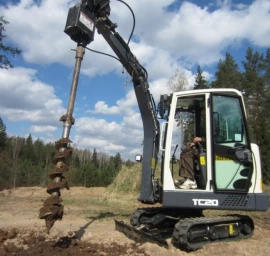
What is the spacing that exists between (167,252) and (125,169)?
11232 mm

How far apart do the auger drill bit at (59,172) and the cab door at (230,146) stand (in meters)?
2.57

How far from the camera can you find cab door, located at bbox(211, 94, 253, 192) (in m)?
6.09

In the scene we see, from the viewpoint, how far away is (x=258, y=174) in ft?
20.7

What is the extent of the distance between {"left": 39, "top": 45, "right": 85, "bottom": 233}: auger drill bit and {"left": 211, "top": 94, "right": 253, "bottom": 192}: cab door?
2.57 metres

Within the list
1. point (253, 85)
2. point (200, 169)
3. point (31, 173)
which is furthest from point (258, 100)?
point (200, 169)

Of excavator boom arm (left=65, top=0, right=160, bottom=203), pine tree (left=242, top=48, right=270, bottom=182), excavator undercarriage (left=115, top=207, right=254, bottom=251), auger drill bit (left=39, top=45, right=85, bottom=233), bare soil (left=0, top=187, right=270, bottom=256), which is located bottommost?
bare soil (left=0, top=187, right=270, bottom=256)

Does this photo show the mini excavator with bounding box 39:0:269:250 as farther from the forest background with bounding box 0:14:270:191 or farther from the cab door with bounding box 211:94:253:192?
the forest background with bounding box 0:14:270:191

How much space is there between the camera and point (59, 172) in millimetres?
5023

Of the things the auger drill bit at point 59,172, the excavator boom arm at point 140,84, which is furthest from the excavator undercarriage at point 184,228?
the auger drill bit at point 59,172

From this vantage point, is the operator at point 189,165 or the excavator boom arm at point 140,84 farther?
the excavator boom arm at point 140,84

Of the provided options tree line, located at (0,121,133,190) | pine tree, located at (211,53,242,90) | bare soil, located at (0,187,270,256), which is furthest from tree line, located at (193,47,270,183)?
bare soil, located at (0,187,270,256)

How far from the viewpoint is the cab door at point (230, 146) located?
6.09 meters

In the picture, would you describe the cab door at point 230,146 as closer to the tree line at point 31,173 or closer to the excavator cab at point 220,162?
the excavator cab at point 220,162

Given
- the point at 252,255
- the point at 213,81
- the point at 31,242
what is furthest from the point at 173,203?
the point at 213,81
